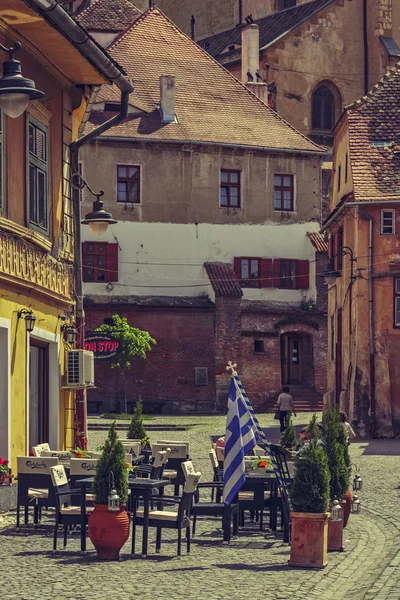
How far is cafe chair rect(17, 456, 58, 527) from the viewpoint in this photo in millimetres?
18328

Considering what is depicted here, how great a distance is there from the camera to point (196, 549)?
1708 centimetres

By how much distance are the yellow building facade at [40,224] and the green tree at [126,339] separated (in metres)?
26.4

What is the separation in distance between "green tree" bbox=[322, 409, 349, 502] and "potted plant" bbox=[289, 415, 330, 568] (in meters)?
1.94

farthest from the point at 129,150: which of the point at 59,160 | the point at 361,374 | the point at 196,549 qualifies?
the point at 196,549

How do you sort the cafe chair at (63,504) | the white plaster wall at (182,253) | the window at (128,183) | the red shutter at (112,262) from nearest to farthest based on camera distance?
the cafe chair at (63,504)
the red shutter at (112,262)
the white plaster wall at (182,253)
the window at (128,183)

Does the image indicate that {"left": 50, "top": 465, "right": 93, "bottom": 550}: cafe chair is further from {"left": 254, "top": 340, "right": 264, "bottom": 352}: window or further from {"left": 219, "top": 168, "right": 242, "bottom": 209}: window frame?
{"left": 219, "top": 168, "right": 242, "bottom": 209}: window frame

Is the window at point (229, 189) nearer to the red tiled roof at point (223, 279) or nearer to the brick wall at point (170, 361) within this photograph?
the red tiled roof at point (223, 279)

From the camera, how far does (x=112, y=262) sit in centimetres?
5553

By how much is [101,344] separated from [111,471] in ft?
106

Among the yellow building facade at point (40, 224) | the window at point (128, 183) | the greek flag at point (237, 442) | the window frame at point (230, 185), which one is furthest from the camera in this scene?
the window frame at point (230, 185)

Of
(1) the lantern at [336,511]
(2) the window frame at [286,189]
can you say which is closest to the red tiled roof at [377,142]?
(2) the window frame at [286,189]

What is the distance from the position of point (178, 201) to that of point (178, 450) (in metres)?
34.3

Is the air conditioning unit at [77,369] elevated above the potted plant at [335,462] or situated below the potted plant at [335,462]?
above

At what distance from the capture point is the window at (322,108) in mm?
67750
